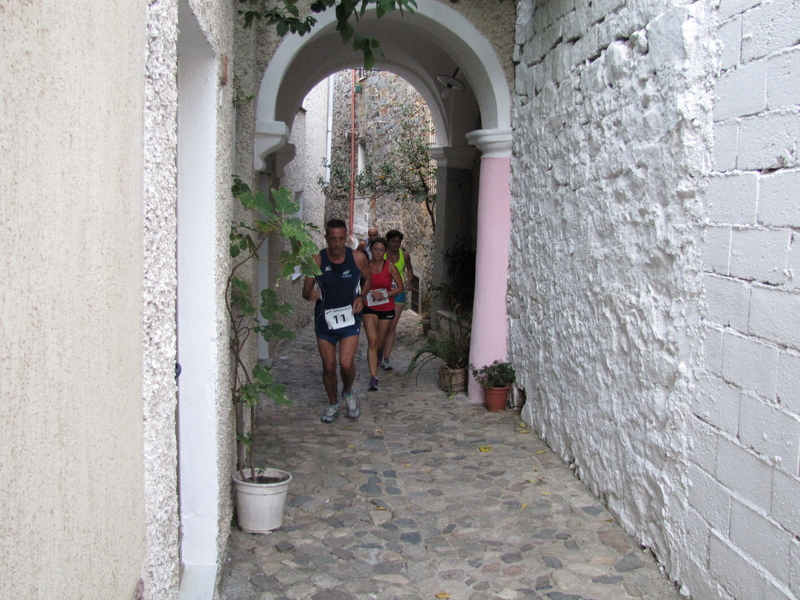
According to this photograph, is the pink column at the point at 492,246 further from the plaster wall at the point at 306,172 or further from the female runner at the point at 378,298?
the plaster wall at the point at 306,172

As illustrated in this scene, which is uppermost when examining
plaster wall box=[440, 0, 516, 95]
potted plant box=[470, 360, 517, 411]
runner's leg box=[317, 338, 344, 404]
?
plaster wall box=[440, 0, 516, 95]

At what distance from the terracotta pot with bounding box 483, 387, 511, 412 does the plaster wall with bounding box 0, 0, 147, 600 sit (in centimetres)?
490

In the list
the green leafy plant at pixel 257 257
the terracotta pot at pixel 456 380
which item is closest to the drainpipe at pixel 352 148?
the terracotta pot at pixel 456 380

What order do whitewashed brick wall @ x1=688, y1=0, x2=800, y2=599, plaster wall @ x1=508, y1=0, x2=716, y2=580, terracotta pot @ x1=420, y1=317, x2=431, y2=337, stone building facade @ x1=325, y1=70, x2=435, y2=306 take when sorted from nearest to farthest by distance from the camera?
whitewashed brick wall @ x1=688, y1=0, x2=800, y2=599, plaster wall @ x1=508, y1=0, x2=716, y2=580, terracotta pot @ x1=420, y1=317, x2=431, y2=337, stone building facade @ x1=325, y1=70, x2=435, y2=306

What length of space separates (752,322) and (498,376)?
3626mm

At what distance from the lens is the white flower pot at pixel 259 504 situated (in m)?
3.82

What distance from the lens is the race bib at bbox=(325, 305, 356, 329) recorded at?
228 inches

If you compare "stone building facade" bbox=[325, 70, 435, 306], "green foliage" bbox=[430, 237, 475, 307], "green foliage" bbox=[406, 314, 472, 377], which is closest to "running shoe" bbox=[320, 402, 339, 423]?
"green foliage" bbox=[406, 314, 472, 377]

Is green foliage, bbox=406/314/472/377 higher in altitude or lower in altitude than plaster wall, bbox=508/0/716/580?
lower

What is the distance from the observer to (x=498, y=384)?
253 inches

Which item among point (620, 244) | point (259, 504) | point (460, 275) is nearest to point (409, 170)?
point (460, 275)

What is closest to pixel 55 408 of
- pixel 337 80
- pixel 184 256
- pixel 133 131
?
pixel 133 131

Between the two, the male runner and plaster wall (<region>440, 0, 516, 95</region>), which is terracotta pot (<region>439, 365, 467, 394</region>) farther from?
plaster wall (<region>440, 0, 516, 95</region>)

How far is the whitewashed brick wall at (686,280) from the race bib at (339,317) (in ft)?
5.30
